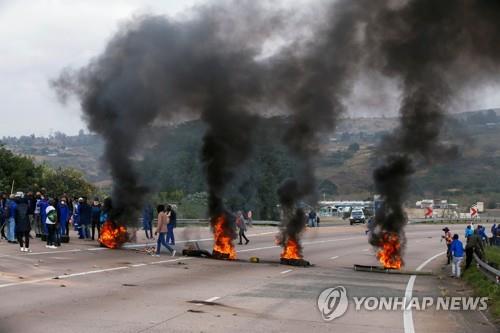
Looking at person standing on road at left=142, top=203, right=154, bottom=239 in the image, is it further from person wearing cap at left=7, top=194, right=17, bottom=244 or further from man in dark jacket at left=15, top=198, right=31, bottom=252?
man in dark jacket at left=15, top=198, right=31, bottom=252

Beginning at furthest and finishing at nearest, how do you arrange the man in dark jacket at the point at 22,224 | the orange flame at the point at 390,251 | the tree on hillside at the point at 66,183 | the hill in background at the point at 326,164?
the tree on hillside at the point at 66,183
the hill in background at the point at 326,164
the orange flame at the point at 390,251
the man in dark jacket at the point at 22,224

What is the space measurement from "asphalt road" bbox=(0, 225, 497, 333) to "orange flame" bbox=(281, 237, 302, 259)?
72cm

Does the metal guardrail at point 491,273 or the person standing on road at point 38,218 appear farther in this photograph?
the person standing on road at point 38,218

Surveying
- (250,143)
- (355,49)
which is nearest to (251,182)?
(250,143)

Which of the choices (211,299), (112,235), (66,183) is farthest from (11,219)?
(66,183)

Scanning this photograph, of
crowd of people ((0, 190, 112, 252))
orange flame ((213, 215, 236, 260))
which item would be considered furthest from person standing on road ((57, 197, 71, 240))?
orange flame ((213, 215, 236, 260))

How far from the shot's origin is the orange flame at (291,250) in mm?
22125

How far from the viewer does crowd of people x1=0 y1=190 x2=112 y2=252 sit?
2089 cm

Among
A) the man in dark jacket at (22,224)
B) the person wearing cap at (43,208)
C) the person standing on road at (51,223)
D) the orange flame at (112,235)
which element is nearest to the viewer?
the man in dark jacket at (22,224)

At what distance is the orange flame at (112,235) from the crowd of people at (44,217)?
20.8 inches

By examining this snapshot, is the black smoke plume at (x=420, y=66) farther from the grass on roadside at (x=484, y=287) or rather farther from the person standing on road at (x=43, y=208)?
the person standing on road at (x=43, y=208)

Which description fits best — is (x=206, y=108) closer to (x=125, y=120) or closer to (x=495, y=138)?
(x=125, y=120)

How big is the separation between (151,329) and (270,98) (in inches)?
618

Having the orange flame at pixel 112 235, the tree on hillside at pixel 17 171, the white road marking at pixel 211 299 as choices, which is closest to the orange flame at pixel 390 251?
the orange flame at pixel 112 235
